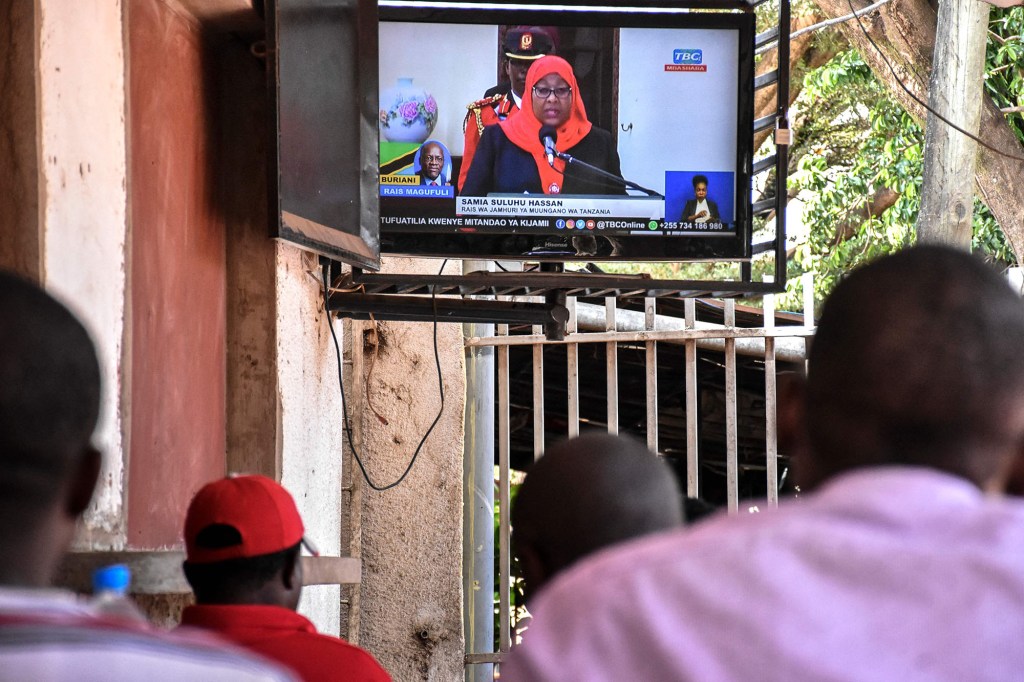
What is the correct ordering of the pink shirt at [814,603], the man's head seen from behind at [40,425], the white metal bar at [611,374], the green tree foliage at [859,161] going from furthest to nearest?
the green tree foliage at [859,161] < the white metal bar at [611,374] < the man's head seen from behind at [40,425] < the pink shirt at [814,603]

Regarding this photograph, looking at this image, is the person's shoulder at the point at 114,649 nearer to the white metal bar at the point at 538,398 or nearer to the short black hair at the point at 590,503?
the short black hair at the point at 590,503

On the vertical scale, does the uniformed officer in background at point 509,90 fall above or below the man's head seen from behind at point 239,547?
above

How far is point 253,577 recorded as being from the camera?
2.35 m

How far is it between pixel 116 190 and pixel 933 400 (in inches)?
83.2

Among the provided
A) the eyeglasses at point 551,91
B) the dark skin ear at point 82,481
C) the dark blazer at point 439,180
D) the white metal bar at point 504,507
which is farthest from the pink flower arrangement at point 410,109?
the dark skin ear at point 82,481

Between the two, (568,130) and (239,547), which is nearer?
(239,547)

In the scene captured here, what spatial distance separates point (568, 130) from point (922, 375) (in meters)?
3.51

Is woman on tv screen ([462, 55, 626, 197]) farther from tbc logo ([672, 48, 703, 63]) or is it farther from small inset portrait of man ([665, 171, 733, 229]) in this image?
tbc logo ([672, 48, 703, 63])

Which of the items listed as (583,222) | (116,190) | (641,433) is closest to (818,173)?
(641,433)

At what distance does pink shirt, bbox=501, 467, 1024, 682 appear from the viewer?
44.2 inches

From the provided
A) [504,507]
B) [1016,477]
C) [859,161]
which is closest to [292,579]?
[1016,477]

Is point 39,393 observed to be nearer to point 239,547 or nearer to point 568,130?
point 239,547

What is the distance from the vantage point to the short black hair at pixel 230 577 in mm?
2342

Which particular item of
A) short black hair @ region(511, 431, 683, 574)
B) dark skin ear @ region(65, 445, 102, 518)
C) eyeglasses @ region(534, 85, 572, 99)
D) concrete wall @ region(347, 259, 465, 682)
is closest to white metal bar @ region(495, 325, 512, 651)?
concrete wall @ region(347, 259, 465, 682)
